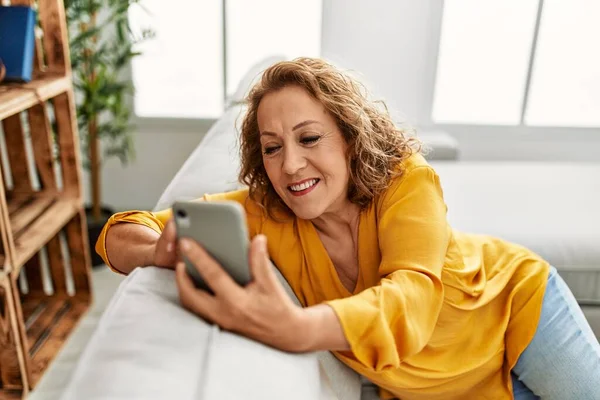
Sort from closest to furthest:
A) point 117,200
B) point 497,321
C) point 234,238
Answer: point 234,238 → point 497,321 → point 117,200

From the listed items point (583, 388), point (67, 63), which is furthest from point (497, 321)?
point (67, 63)

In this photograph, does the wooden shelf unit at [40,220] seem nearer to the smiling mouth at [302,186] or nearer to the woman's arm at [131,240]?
the woman's arm at [131,240]

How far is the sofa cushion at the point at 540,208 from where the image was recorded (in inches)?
64.9

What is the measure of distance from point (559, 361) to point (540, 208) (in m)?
0.87

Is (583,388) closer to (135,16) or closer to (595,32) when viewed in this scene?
(595,32)

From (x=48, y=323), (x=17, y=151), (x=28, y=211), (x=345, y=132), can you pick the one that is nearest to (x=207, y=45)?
(x=17, y=151)

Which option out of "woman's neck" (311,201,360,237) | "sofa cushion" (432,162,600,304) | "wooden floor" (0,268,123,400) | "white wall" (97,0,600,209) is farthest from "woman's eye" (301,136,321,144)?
"white wall" (97,0,600,209)

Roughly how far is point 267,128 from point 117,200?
7.33ft

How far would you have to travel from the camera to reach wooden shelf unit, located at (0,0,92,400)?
166cm

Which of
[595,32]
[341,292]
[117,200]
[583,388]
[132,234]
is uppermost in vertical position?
[595,32]

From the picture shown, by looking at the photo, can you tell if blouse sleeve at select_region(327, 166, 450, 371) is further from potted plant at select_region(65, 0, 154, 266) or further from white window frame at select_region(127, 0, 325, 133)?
white window frame at select_region(127, 0, 325, 133)

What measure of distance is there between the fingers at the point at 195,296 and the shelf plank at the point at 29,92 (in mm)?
1082

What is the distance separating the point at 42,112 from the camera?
193 centimetres

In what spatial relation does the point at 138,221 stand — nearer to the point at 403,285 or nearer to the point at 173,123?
the point at 403,285
